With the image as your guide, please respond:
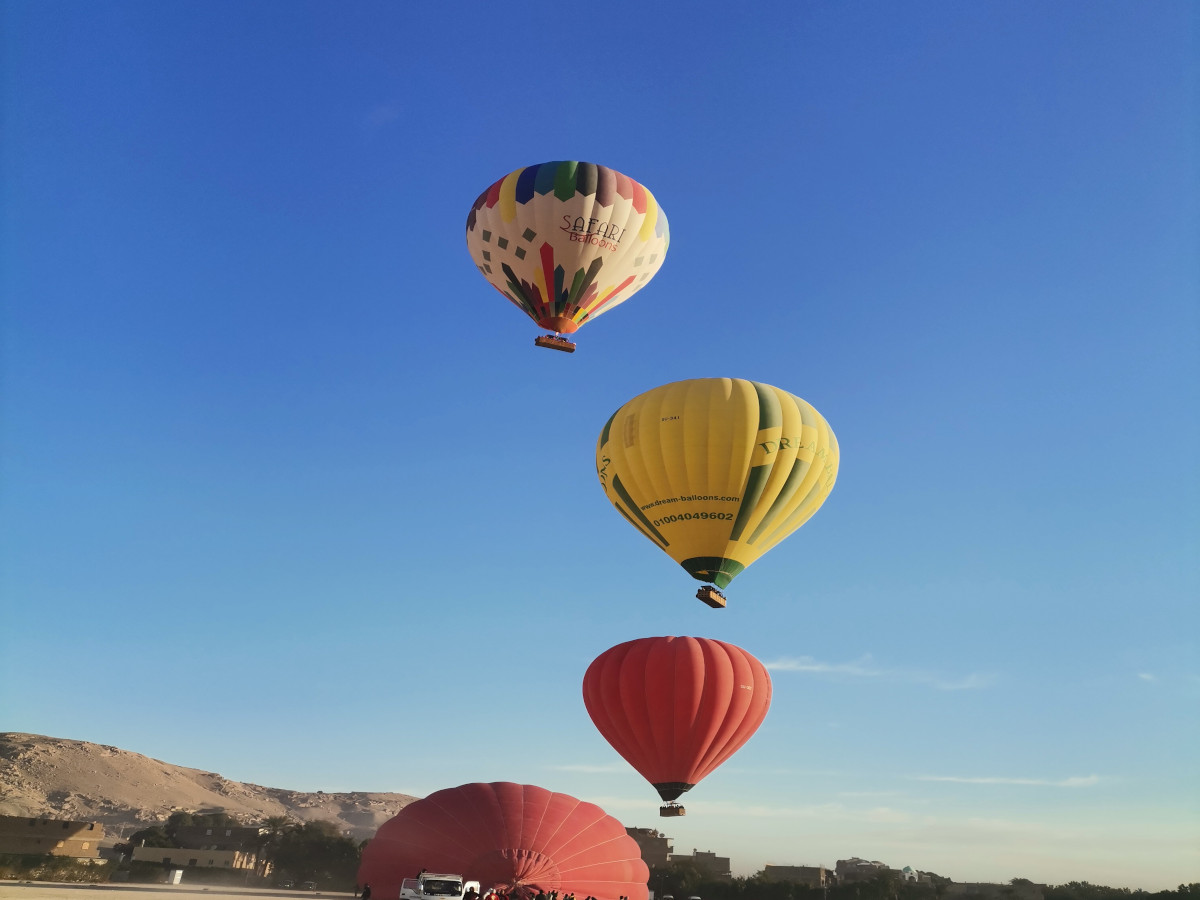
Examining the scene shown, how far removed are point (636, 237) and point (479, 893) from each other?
73.3 feet

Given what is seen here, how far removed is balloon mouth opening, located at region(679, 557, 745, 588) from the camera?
1159 inches

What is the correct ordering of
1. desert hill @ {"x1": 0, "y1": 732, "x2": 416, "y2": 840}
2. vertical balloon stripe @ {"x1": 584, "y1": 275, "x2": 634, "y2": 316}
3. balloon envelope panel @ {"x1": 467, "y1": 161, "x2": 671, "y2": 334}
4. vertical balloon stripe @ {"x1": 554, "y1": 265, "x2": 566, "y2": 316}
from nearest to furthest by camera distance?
balloon envelope panel @ {"x1": 467, "y1": 161, "x2": 671, "y2": 334}
vertical balloon stripe @ {"x1": 554, "y1": 265, "x2": 566, "y2": 316}
vertical balloon stripe @ {"x1": 584, "y1": 275, "x2": 634, "y2": 316}
desert hill @ {"x1": 0, "y1": 732, "x2": 416, "y2": 840}

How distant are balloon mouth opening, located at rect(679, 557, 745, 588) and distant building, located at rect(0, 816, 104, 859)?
52.0m

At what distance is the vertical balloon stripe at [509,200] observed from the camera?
32.3 meters

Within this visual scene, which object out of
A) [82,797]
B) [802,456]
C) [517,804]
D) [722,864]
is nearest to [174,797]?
[82,797]

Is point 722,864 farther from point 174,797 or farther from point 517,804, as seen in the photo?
point 174,797

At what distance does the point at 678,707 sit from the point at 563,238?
1677 centimetres

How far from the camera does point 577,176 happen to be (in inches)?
1261

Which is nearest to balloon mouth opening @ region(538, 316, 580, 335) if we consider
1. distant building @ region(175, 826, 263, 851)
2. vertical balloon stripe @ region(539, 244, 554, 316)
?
vertical balloon stripe @ region(539, 244, 554, 316)

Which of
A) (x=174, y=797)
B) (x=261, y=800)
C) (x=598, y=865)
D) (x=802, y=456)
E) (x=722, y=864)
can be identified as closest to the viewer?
(x=802, y=456)

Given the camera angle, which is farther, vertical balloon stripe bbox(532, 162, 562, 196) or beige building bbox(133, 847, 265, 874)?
beige building bbox(133, 847, 265, 874)

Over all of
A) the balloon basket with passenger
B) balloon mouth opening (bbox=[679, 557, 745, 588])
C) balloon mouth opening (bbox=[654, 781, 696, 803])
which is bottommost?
balloon mouth opening (bbox=[654, 781, 696, 803])

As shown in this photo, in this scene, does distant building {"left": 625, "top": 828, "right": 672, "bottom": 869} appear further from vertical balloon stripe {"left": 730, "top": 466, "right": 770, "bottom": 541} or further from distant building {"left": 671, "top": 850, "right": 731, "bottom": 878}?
vertical balloon stripe {"left": 730, "top": 466, "right": 770, "bottom": 541}

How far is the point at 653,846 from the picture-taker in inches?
2933
